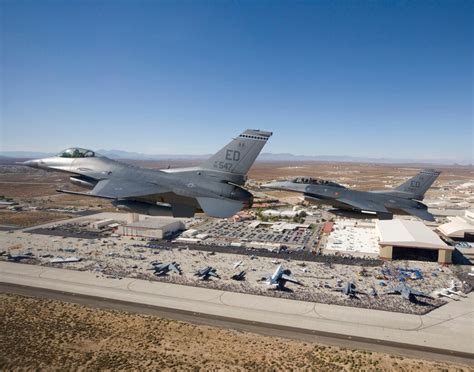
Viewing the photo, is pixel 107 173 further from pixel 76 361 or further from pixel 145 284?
pixel 145 284

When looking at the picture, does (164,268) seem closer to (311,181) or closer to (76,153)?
(76,153)

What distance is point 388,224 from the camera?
231 feet

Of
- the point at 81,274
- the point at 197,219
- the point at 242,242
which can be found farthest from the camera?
the point at 197,219

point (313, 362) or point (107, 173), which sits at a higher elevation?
point (107, 173)

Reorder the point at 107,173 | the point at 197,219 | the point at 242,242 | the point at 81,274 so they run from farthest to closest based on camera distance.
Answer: the point at 197,219 < the point at 242,242 < the point at 81,274 < the point at 107,173

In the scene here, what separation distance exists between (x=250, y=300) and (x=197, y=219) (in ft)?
175

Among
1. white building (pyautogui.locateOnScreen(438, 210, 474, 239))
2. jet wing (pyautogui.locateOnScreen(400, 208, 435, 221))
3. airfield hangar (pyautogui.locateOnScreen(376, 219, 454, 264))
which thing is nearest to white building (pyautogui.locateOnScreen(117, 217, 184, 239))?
airfield hangar (pyautogui.locateOnScreen(376, 219, 454, 264))

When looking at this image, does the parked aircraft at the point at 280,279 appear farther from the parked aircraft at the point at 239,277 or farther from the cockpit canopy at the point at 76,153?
the cockpit canopy at the point at 76,153

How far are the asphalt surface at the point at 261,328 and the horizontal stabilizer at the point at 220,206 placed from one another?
55.4 feet

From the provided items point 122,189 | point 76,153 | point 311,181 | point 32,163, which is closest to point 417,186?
point 311,181

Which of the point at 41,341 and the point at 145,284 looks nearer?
the point at 41,341

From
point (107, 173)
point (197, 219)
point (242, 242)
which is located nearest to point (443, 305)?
point (242, 242)

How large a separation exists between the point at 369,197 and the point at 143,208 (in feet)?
67.4

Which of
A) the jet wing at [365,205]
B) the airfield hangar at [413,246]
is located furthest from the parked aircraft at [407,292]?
the jet wing at [365,205]
